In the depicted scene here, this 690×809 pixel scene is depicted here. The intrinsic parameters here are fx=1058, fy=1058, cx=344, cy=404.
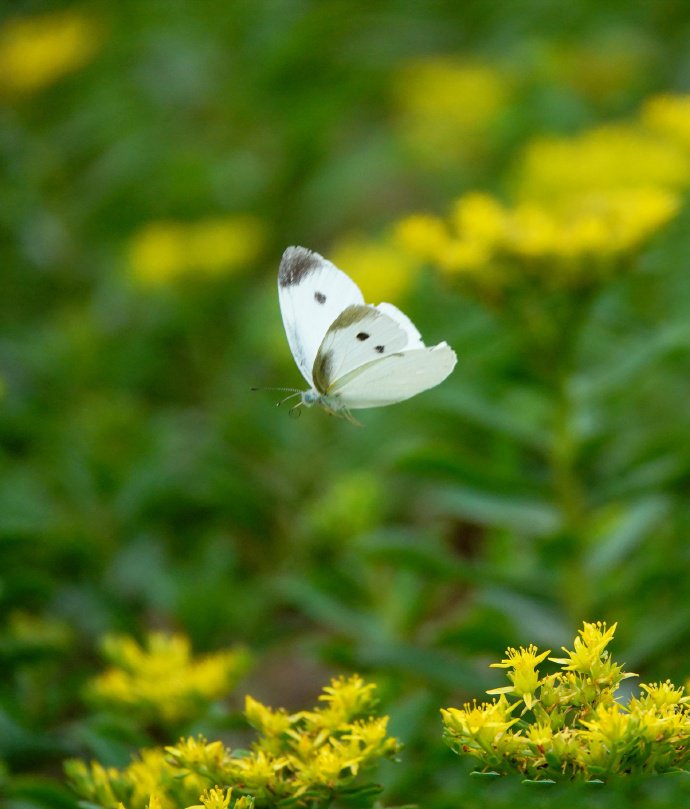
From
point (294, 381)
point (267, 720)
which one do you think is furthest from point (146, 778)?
point (294, 381)

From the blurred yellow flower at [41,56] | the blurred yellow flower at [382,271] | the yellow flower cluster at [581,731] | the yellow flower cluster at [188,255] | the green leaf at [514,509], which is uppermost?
the blurred yellow flower at [41,56]

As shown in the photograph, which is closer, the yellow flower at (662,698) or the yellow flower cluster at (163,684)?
the yellow flower at (662,698)

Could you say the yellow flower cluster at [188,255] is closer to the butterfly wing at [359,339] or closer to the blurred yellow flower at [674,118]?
→ the blurred yellow flower at [674,118]

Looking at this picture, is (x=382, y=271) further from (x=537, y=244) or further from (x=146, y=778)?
(x=146, y=778)

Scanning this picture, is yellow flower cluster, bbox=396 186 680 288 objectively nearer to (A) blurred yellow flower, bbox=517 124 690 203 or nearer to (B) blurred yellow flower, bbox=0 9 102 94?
(A) blurred yellow flower, bbox=517 124 690 203

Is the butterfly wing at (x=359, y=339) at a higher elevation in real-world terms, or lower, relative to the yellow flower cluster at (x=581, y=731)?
higher

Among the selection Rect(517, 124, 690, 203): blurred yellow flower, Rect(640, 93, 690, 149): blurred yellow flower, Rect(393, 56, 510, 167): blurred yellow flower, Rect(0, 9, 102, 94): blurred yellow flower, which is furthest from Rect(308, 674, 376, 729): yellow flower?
Rect(0, 9, 102, 94): blurred yellow flower

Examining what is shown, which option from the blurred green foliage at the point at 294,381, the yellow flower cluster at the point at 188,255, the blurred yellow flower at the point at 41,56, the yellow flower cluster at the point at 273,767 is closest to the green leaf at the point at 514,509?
the blurred green foliage at the point at 294,381
